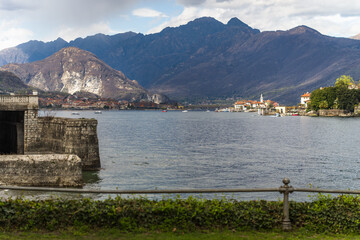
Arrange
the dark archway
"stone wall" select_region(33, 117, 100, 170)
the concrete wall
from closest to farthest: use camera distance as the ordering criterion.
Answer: "stone wall" select_region(33, 117, 100, 170) → the concrete wall → the dark archway

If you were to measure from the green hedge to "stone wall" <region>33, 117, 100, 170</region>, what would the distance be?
22758 mm

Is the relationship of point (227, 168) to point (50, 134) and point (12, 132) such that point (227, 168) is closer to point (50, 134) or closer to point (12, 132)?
point (50, 134)

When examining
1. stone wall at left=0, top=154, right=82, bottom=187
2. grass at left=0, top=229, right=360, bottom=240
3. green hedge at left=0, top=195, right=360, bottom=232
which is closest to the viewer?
grass at left=0, top=229, right=360, bottom=240

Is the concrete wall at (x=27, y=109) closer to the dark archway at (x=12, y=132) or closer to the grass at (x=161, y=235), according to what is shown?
the dark archway at (x=12, y=132)

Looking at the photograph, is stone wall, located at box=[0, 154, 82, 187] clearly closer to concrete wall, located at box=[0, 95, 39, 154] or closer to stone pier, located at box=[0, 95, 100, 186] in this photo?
stone pier, located at box=[0, 95, 100, 186]

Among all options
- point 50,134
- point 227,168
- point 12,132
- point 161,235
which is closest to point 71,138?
point 50,134

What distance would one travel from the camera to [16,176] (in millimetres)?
28688

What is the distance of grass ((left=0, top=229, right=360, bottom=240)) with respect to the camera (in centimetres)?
1380

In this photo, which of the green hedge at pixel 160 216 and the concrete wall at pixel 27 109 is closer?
the green hedge at pixel 160 216

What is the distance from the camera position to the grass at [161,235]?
13.8 m

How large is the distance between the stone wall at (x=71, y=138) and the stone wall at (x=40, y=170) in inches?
280

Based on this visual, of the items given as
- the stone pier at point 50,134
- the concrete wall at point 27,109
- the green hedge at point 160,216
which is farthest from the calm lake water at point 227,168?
the green hedge at point 160,216

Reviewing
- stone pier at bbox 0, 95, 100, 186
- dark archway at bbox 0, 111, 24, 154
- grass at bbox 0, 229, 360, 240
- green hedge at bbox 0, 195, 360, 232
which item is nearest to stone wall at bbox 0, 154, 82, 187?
stone pier at bbox 0, 95, 100, 186

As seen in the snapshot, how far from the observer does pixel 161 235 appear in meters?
14.1
